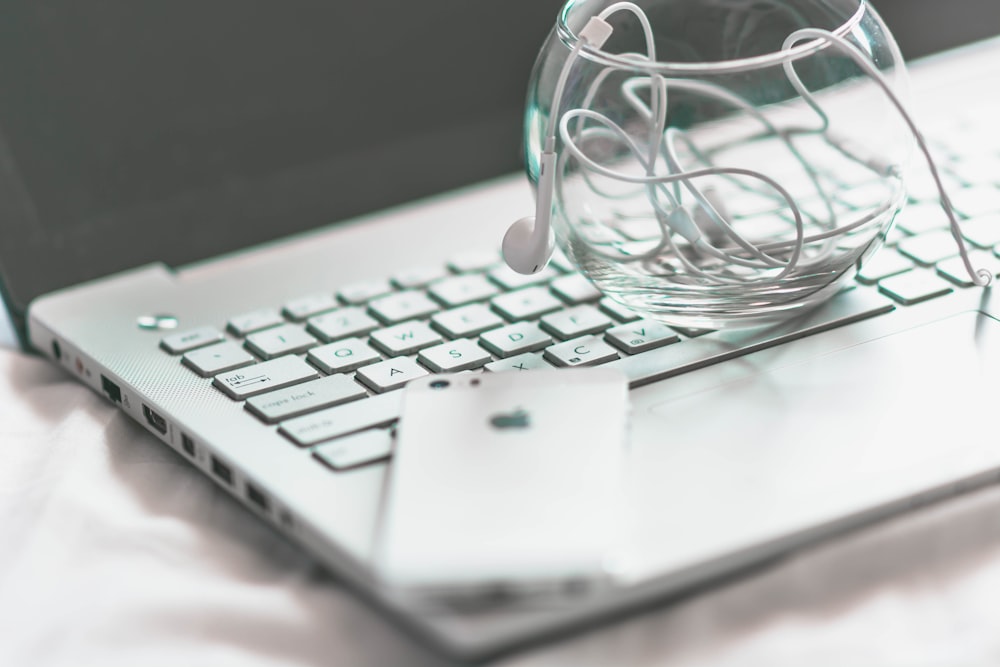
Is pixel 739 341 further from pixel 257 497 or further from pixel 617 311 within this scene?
pixel 257 497

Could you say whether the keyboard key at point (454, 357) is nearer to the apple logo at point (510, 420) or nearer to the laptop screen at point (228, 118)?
the apple logo at point (510, 420)

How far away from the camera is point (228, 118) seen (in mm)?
581

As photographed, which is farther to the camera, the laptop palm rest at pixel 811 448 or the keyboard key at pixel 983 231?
the keyboard key at pixel 983 231

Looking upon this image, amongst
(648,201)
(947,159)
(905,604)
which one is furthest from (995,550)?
(947,159)

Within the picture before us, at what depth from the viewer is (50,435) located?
485 mm

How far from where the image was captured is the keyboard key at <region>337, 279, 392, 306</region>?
1.72 feet

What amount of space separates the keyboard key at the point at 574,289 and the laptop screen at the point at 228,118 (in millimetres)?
152

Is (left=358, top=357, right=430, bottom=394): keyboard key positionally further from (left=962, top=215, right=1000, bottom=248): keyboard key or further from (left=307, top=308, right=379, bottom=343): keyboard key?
(left=962, top=215, right=1000, bottom=248): keyboard key

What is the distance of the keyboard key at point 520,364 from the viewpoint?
1.48 ft

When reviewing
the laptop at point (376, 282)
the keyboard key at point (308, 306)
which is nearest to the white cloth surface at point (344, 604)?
the laptop at point (376, 282)

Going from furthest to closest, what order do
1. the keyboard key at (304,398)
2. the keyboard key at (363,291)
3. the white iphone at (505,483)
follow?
1. the keyboard key at (363,291)
2. the keyboard key at (304,398)
3. the white iphone at (505,483)

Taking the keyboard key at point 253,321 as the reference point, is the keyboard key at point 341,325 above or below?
above

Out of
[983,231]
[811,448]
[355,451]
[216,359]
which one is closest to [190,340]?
[216,359]

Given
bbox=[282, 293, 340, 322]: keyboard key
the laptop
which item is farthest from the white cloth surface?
bbox=[282, 293, 340, 322]: keyboard key
